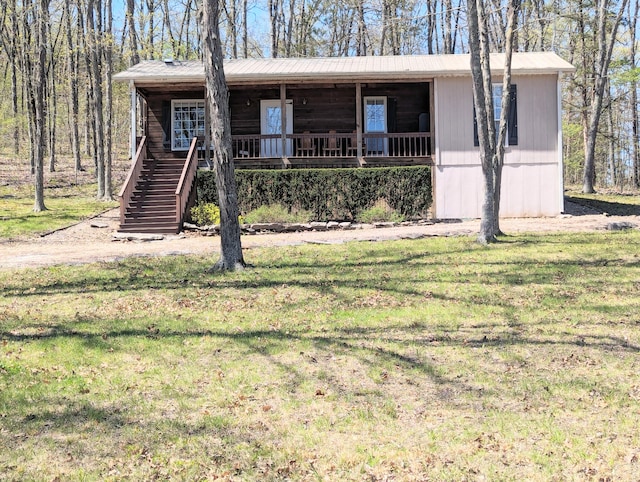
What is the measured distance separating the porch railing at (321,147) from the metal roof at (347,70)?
5.58ft

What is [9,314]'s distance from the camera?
7.28 m

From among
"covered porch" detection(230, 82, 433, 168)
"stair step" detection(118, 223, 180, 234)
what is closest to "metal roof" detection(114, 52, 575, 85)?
"covered porch" detection(230, 82, 433, 168)

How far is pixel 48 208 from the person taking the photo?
20203 millimetres

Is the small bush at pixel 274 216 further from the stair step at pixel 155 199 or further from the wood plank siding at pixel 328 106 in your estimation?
the wood plank siding at pixel 328 106

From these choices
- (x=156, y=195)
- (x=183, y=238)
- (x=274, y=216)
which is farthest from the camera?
(x=274, y=216)

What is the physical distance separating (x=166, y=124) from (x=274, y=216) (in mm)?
5493

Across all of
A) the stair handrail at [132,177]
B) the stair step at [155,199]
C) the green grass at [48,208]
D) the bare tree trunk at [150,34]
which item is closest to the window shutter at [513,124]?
the stair step at [155,199]

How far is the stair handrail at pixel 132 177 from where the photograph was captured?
51.1ft

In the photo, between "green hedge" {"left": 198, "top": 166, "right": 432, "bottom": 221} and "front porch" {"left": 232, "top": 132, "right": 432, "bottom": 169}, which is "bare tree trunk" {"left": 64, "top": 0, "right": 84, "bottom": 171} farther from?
"green hedge" {"left": 198, "top": 166, "right": 432, "bottom": 221}

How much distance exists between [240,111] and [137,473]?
17326 mm

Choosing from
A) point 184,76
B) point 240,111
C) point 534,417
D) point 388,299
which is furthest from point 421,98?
point 534,417

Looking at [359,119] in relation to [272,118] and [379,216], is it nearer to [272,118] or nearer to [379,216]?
[379,216]

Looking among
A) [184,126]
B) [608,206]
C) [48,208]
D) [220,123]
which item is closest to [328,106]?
[184,126]

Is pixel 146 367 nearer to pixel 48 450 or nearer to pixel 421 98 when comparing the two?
pixel 48 450
